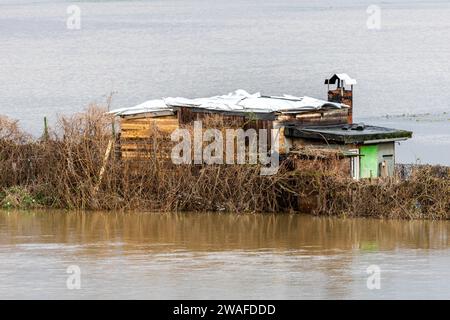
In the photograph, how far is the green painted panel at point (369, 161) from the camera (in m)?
31.3

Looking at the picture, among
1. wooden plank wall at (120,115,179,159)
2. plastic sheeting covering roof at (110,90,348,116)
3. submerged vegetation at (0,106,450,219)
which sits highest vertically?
plastic sheeting covering roof at (110,90,348,116)

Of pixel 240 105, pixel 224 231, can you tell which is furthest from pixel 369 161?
pixel 224 231

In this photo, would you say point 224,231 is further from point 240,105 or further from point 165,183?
point 240,105

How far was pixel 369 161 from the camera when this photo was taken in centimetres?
3161

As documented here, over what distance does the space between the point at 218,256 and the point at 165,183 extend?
14.9ft

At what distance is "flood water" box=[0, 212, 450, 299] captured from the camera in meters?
23.8

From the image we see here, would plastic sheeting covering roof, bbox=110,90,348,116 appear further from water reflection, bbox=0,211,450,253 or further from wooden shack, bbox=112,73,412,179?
water reflection, bbox=0,211,450,253

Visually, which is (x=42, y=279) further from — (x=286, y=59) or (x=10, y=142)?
(x=286, y=59)

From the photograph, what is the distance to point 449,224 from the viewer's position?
29.5 metres

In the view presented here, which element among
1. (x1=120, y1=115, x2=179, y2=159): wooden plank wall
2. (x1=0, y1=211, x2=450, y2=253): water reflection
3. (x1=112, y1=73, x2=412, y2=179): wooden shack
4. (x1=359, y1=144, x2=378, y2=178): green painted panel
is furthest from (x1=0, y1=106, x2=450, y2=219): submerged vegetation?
(x1=359, y1=144, x2=378, y2=178): green painted panel

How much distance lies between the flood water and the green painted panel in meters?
1.81

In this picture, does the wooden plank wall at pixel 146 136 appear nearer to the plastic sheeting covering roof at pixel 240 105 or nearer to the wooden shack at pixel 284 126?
the wooden shack at pixel 284 126

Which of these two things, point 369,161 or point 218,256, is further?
point 369,161
